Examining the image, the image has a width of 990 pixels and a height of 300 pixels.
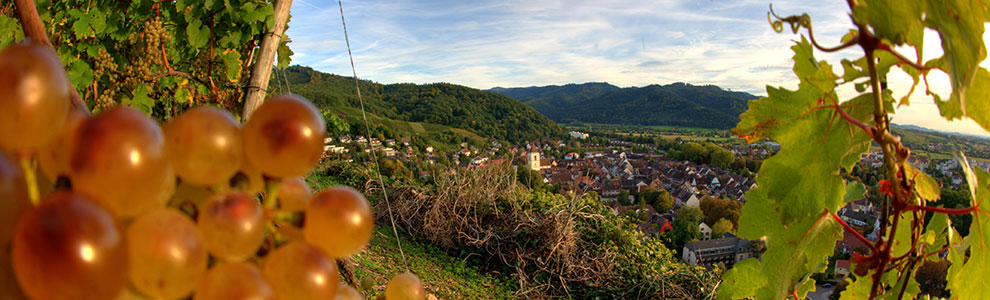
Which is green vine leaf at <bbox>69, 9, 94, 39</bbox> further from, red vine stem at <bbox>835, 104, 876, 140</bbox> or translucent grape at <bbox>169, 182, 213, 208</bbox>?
red vine stem at <bbox>835, 104, 876, 140</bbox>

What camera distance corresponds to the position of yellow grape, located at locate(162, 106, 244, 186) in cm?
31

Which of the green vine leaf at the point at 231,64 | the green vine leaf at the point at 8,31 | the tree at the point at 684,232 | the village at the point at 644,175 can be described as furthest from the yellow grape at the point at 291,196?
the tree at the point at 684,232

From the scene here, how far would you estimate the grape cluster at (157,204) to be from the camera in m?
0.23

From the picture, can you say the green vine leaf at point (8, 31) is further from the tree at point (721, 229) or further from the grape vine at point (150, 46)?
the tree at point (721, 229)

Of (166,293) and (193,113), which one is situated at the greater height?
(193,113)

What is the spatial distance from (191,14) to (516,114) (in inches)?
1418

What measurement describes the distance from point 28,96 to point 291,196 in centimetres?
18

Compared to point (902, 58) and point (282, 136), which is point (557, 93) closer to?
point (902, 58)

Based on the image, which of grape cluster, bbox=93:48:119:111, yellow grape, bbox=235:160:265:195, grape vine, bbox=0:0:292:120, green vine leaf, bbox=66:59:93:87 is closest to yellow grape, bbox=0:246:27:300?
yellow grape, bbox=235:160:265:195

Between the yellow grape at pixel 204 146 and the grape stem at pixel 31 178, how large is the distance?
0.20 feet

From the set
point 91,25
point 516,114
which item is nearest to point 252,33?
point 91,25

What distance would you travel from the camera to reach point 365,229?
383 mm

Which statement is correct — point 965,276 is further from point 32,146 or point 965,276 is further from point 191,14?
point 191,14

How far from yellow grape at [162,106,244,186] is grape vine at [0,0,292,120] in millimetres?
2440
